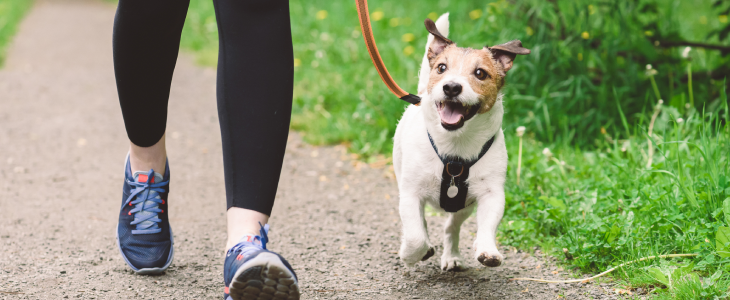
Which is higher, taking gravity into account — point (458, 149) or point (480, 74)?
point (480, 74)

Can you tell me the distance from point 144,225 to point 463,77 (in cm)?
128

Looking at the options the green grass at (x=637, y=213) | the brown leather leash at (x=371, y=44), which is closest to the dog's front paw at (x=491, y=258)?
the green grass at (x=637, y=213)

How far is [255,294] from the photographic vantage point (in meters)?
1.77

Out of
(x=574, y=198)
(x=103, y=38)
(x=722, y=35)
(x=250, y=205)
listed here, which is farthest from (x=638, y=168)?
(x=103, y=38)

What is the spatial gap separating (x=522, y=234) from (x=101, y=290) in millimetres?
1718

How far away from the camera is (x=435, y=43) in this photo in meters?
2.46

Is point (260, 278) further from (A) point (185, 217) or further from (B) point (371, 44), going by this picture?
(A) point (185, 217)

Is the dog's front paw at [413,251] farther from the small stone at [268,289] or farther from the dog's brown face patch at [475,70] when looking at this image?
the small stone at [268,289]

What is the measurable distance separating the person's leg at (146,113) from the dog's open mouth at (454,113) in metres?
0.92

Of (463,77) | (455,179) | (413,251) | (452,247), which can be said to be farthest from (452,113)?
(452,247)

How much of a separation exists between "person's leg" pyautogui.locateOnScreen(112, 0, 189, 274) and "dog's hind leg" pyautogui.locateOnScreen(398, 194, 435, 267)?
89cm

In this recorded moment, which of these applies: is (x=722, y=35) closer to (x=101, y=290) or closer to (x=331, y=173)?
(x=331, y=173)

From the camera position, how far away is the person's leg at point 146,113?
2111 millimetres

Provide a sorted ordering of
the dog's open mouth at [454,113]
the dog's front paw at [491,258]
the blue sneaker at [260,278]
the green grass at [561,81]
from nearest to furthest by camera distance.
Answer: the blue sneaker at [260,278] < the dog's front paw at [491,258] < the dog's open mouth at [454,113] < the green grass at [561,81]
